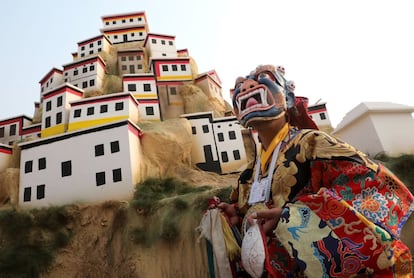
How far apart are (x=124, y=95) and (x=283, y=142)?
871 inches

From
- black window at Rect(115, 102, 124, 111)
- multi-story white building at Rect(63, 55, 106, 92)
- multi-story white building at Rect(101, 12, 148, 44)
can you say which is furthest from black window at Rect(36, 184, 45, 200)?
multi-story white building at Rect(101, 12, 148, 44)

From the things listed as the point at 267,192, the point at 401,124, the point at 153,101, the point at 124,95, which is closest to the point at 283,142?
the point at 267,192

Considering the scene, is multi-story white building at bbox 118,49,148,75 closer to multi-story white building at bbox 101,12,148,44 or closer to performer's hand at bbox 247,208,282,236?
multi-story white building at bbox 101,12,148,44

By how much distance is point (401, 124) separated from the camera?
15344mm

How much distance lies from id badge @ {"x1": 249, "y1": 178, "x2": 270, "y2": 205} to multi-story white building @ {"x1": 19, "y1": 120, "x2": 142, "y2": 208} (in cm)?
1496

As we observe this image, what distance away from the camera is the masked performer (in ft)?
5.90

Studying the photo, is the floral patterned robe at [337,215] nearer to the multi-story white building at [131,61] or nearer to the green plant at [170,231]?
the green plant at [170,231]

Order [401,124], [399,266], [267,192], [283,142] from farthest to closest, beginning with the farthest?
[401,124] → [283,142] → [267,192] → [399,266]

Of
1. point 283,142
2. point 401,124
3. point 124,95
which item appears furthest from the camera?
point 124,95

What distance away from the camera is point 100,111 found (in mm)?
22625

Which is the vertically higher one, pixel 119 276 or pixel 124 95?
pixel 124 95

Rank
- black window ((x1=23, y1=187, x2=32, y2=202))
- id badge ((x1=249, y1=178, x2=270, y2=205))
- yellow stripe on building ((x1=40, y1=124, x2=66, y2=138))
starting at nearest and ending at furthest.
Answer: id badge ((x1=249, y1=178, x2=270, y2=205)) < black window ((x1=23, y1=187, x2=32, y2=202)) < yellow stripe on building ((x1=40, y1=124, x2=66, y2=138))

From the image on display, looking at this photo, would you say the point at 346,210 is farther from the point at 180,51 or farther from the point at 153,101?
the point at 180,51

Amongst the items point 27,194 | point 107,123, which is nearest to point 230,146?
point 107,123
